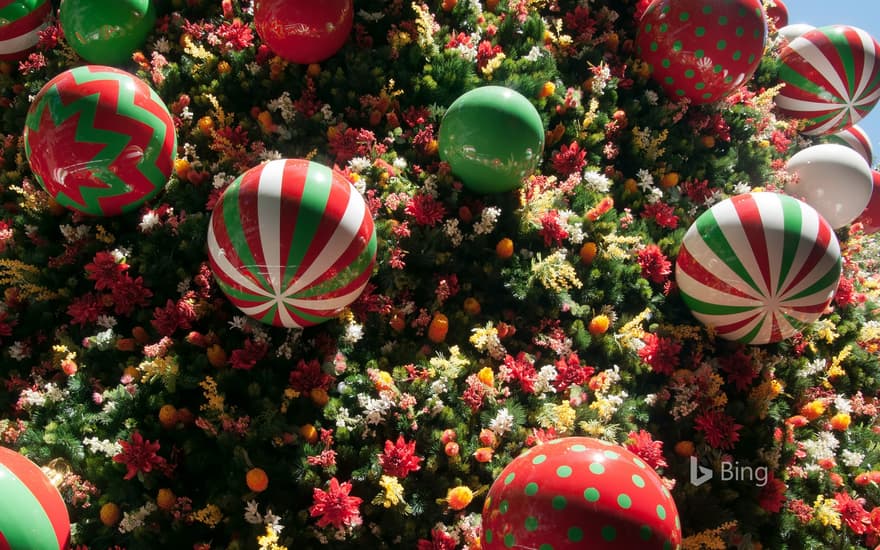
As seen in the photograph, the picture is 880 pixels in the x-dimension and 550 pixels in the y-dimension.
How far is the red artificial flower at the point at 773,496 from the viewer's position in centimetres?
397

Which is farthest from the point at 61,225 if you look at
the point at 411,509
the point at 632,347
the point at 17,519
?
the point at 632,347

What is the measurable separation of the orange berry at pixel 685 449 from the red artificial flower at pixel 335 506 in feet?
7.08

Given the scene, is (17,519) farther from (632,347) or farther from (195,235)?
(632,347)

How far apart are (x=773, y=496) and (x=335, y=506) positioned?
2.86m

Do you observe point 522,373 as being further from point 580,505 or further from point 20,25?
point 20,25

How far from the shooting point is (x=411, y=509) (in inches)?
139

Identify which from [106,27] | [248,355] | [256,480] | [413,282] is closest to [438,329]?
[413,282]

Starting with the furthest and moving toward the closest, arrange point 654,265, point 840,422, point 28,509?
point 654,265 → point 840,422 → point 28,509

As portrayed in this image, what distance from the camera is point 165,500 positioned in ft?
11.3

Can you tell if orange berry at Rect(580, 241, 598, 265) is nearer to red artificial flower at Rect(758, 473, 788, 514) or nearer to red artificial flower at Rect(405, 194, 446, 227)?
red artificial flower at Rect(405, 194, 446, 227)

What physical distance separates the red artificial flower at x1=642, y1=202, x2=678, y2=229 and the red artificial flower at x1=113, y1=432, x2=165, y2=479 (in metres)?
3.98

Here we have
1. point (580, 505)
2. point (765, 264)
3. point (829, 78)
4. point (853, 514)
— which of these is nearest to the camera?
point (580, 505)

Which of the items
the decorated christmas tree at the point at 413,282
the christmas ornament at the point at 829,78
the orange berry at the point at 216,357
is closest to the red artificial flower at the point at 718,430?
the decorated christmas tree at the point at 413,282

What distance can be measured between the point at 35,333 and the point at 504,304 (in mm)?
3353
